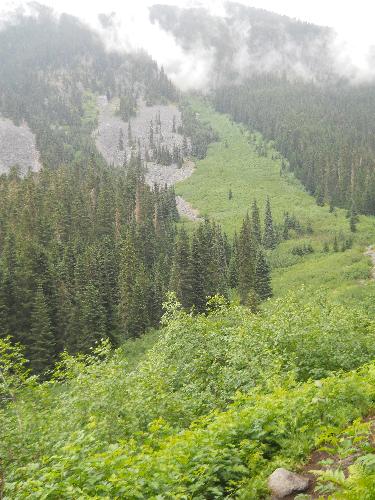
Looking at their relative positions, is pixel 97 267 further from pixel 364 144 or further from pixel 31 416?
pixel 364 144

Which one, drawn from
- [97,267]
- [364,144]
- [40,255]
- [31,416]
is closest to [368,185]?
[364,144]

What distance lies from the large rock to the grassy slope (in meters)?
39.3

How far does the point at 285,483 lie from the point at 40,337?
48.4 meters

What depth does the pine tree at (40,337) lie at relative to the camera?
50.2 meters

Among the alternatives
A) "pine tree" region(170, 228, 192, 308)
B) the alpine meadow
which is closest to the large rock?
the alpine meadow

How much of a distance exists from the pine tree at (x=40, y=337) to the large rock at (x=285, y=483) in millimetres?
46832

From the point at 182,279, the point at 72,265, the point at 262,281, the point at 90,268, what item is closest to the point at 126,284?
the point at 90,268

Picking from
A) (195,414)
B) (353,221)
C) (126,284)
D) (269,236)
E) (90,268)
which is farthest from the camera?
(269,236)

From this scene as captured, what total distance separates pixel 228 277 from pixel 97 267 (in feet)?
99.5

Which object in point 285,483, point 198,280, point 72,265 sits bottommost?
point 198,280

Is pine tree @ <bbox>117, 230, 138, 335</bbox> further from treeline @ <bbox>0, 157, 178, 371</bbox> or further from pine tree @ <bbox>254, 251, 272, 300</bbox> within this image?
pine tree @ <bbox>254, 251, 272, 300</bbox>

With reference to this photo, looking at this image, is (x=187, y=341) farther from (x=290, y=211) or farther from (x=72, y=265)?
(x=290, y=211)

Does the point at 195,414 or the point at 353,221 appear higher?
the point at 195,414

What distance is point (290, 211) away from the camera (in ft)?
458
